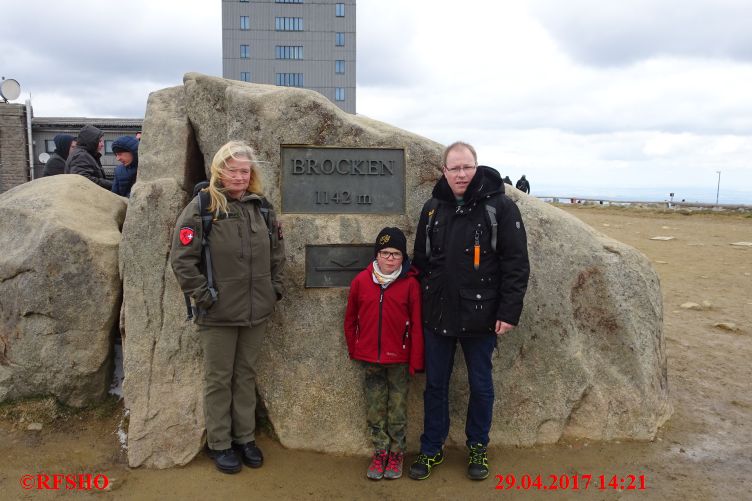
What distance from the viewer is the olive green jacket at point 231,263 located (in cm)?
375

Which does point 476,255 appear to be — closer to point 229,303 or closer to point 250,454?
point 229,303

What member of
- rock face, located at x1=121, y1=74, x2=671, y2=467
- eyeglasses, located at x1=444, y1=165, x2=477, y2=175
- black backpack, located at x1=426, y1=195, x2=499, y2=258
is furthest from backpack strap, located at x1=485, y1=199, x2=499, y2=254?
rock face, located at x1=121, y1=74, x2=671, y2=467

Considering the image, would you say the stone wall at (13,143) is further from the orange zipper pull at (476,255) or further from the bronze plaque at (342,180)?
the orange zipper pull at (476,255)

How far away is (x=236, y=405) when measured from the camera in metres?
4.19

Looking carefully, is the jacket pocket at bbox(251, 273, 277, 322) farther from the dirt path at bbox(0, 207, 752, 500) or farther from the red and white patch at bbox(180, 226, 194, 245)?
the dirt path at bbox(0, 207, 752, 500)

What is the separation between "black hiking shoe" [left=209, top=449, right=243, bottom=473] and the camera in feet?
13.4

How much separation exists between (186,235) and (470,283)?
1.96 m

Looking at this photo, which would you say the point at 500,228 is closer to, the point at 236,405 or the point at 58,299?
the point at 236,405

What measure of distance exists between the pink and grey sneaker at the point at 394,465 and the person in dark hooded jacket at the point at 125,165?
375 centimetres

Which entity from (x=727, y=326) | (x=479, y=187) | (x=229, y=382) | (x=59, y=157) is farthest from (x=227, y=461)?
(x=727, y=326)

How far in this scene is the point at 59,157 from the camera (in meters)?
7.34

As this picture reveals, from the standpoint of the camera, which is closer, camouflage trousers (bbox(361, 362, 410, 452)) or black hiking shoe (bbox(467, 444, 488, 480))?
black hiking shoe (bbox(467, 444, 488, 480))

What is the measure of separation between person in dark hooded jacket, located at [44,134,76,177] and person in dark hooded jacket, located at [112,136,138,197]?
1.54 meters

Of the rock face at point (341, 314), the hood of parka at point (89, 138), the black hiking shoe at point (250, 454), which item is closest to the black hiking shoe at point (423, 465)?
the rock face at point (341, 314)
